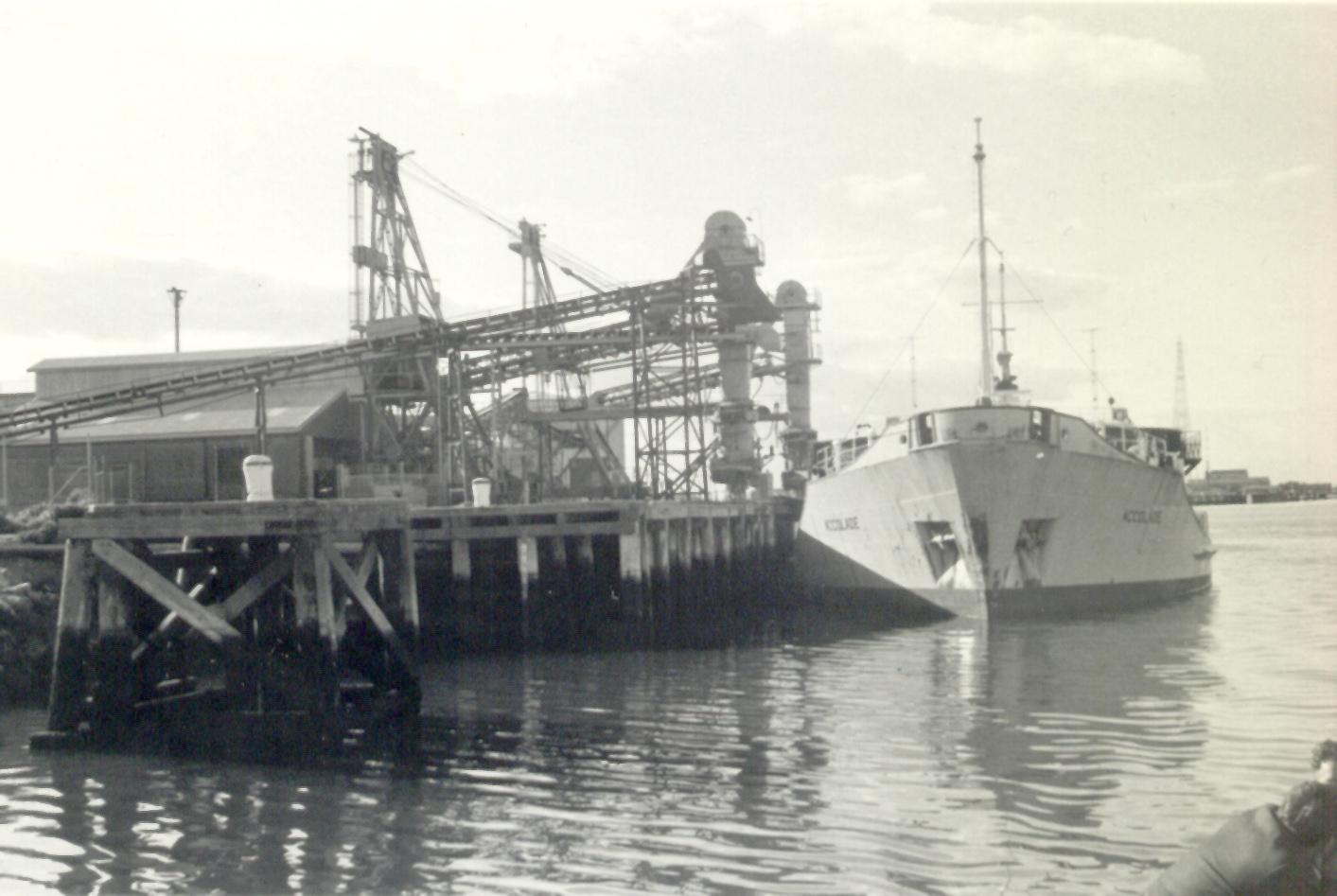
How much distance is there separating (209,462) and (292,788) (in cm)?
2232

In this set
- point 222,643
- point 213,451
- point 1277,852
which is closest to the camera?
point 1277,852

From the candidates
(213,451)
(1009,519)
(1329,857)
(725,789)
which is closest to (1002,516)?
(1009,519)

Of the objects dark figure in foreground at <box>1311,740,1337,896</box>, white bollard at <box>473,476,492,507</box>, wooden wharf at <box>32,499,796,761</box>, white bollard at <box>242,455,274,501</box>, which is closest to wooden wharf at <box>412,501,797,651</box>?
white bollard at <box>473,476,492,507</box>

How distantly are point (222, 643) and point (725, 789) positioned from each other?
17.8ft

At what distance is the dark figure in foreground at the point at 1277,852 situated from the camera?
536 cm

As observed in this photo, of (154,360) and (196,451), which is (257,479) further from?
(154,360)

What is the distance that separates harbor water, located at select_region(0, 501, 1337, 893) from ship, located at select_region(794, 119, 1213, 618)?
23.1 feet

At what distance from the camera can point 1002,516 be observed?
78.2ft

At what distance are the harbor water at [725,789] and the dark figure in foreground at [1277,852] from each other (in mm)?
2035

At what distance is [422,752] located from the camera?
11.6 m

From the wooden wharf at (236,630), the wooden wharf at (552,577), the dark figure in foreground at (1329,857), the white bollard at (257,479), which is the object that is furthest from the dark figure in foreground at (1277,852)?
the wooden wharf at (552,577)

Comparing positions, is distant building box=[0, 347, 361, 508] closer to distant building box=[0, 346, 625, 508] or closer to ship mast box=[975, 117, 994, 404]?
distant building box=[0, 346, 625, 508]

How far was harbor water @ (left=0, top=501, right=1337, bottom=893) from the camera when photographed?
7910 millimetres

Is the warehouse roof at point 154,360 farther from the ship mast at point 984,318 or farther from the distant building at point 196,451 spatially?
the ship mast at point 984,318
